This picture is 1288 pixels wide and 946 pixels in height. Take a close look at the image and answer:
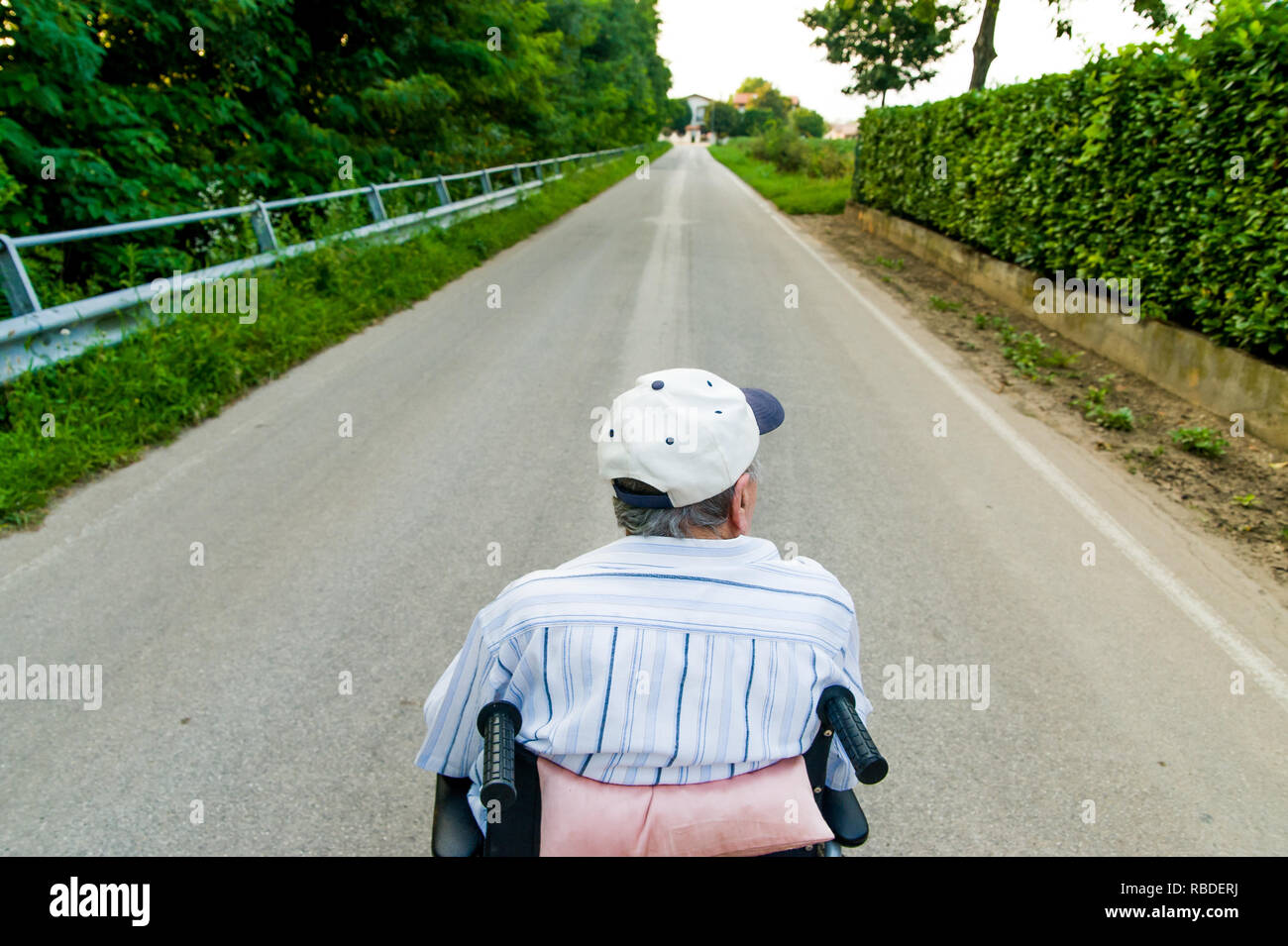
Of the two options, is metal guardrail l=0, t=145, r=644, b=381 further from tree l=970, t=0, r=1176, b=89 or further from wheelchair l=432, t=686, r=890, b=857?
tree l=970, t=0, r=1176, b=89

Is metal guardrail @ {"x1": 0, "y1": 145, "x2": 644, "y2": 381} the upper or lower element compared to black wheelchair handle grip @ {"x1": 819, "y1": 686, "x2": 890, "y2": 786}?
upper

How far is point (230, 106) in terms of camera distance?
9539 mm

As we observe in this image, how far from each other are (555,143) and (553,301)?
2072 cm

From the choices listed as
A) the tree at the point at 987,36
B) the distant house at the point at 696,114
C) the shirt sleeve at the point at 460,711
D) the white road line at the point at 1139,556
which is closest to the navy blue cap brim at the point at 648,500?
the shirt sleeve at the point at 460,711

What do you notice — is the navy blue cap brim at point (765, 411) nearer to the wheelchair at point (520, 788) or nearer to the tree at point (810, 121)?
the wheelchair at point (520, 788)

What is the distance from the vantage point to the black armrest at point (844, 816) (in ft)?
5.49

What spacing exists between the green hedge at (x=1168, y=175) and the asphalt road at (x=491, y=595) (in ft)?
5.86

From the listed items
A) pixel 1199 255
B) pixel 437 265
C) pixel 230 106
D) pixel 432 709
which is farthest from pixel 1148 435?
pixel 230 106

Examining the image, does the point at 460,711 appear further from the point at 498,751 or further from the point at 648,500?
the point at 648,500

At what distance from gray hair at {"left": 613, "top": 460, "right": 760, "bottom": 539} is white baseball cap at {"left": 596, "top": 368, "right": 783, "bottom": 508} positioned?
0.10ft

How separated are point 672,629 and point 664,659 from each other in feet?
0.18

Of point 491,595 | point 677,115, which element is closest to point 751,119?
point 677,115

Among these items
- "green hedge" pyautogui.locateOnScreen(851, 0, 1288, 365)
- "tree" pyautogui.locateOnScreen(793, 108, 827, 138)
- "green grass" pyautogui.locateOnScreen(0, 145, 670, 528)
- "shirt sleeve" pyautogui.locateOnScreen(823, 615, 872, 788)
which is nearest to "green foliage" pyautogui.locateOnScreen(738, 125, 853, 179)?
"green hedge" pyautogui.locateOnScreen(851, 0, 1288, 365)

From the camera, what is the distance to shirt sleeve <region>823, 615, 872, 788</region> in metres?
1.55
